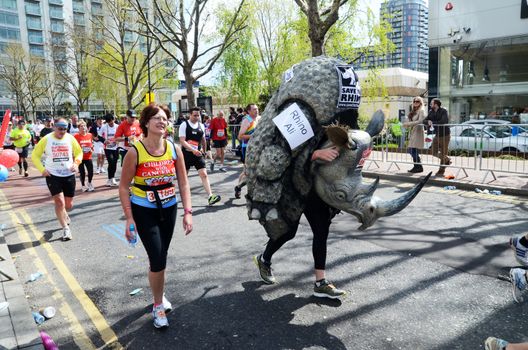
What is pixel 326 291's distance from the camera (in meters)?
3.98

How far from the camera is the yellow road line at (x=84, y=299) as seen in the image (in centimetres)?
353

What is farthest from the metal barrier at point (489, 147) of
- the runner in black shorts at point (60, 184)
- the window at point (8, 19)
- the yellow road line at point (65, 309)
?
the window at point (8, 19)

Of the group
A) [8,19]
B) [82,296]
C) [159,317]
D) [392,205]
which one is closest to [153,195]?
[159,317]

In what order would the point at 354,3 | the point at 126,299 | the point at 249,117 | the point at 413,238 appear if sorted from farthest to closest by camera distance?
1. the point at 354,3
2. the point at 249,117
3. the point at 413,238
4. the point at 126,299

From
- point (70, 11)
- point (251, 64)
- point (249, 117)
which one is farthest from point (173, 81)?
point (70, 11)

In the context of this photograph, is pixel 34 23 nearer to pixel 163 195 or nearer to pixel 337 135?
pixel 163 195

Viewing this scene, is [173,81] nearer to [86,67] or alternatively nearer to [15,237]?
[86,67]

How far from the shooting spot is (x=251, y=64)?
31.8 metres

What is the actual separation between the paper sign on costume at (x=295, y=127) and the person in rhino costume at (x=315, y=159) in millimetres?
82

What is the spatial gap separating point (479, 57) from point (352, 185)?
25.6m

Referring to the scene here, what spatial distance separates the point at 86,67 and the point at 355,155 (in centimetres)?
4629

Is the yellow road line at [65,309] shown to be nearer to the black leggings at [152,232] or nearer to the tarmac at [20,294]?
the tarmac at [20,294]

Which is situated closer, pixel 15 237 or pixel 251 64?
pixel 15 237

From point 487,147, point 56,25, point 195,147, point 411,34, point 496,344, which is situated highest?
point 56,25
